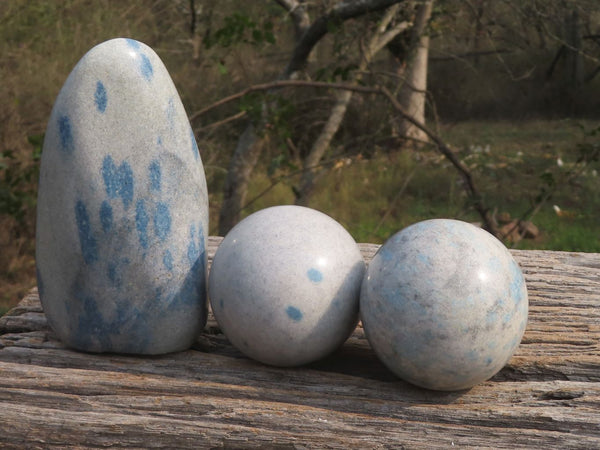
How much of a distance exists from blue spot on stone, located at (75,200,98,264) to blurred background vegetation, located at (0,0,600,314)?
134cm

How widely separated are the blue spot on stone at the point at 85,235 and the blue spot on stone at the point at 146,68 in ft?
1.53

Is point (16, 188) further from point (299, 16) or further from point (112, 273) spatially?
point (112, 273)

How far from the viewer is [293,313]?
82.1 inches

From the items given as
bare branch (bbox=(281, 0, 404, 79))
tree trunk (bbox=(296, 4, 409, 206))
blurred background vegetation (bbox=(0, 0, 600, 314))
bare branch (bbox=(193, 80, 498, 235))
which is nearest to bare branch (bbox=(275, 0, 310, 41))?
blurred background vegetation (bbox=(0, 0, 600, 314))

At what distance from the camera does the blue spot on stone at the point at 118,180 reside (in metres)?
2.20

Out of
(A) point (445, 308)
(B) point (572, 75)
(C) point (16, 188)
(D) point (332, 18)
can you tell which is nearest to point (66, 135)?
(A) point (445, 308)

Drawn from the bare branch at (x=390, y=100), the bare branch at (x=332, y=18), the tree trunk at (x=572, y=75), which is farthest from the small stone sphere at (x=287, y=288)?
the tree trunk at (x=572, y=75)

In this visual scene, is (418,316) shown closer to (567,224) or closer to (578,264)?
(578,264)

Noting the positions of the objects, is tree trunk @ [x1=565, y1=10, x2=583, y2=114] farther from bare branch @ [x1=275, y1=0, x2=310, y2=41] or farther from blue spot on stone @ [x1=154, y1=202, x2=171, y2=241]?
blue spot on stone @ [x1=154, y1=202, x2=171, y2=241]

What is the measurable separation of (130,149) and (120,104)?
5.9 inches

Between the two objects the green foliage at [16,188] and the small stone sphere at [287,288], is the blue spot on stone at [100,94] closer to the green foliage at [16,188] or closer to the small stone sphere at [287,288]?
the small stone sphere at [287,288]

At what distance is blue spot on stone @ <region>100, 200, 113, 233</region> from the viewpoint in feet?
7.23

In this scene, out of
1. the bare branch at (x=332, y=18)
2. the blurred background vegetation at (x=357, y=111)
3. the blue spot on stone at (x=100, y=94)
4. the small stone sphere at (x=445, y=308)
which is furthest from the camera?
the blurred background vegetation at (x=357, y=111)

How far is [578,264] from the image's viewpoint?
11.1 feet
